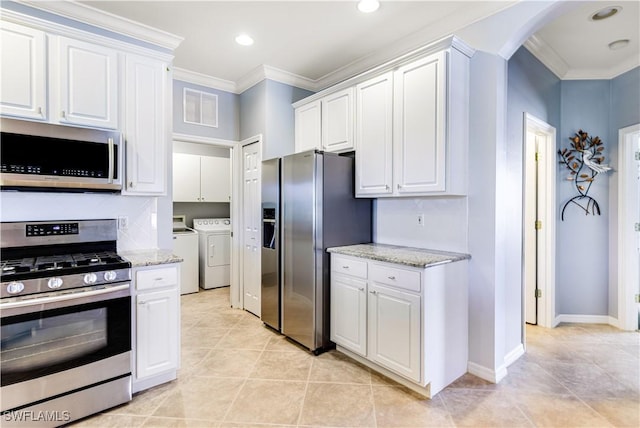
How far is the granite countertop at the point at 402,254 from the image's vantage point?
7.28 ft

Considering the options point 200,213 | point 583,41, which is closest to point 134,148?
point 200,213

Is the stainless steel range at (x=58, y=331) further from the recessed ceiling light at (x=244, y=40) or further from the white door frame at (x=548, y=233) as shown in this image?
the white door frame at (x=548, y=233)

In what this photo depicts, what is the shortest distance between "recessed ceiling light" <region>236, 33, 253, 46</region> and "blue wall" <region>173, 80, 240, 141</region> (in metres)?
1.03

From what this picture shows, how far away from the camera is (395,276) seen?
7.62 ft

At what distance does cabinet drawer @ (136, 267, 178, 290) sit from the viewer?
221cm

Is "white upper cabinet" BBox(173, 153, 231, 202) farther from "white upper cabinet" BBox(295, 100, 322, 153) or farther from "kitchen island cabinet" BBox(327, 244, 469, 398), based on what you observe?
"kitchen island cabinet" BBox(327, 244, 469, 398)

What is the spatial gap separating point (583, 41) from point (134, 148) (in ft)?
13.5

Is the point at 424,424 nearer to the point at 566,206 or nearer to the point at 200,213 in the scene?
the point at 566,206

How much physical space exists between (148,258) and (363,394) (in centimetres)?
184

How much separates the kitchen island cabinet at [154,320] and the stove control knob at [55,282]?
0.39 m

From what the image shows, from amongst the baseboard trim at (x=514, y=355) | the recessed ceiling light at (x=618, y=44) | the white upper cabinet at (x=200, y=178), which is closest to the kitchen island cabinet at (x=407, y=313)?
the baseboard trim at (x=514, y=355)

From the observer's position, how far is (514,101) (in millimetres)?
2754

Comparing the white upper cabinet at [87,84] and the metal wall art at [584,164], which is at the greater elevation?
the white upper cabinet at [87,84]

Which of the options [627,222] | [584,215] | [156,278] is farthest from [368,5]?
[627,222]
